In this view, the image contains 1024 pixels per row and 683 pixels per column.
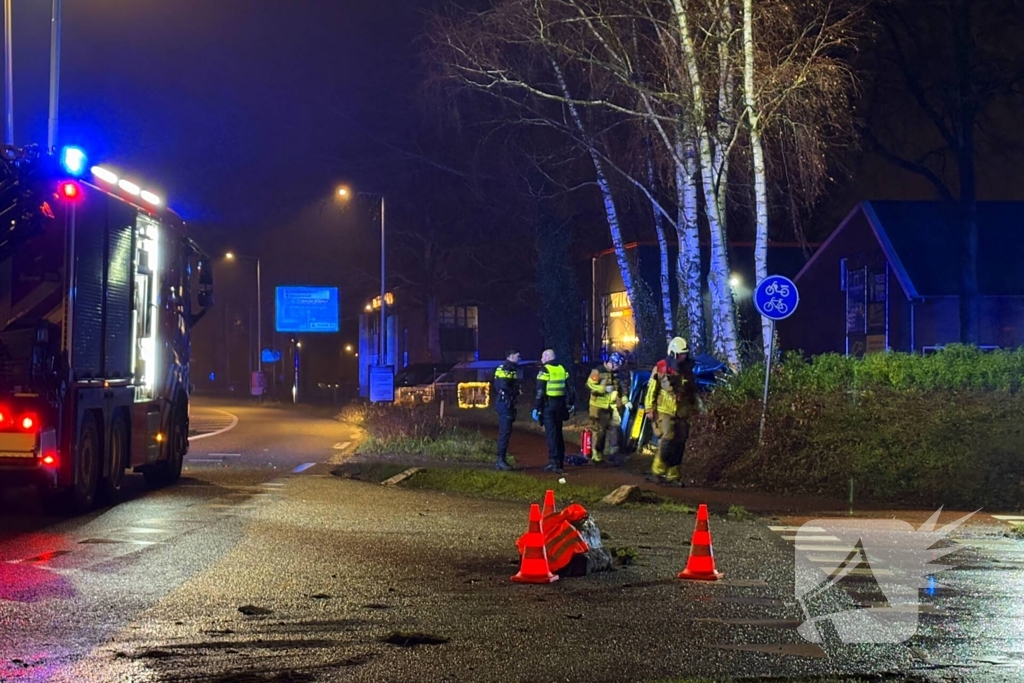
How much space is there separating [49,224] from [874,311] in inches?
1203

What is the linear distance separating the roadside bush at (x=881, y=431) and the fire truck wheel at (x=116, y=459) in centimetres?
769

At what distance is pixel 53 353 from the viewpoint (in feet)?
41.7

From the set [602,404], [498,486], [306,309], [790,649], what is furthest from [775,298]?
[306,309]

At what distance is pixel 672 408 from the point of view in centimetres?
1625

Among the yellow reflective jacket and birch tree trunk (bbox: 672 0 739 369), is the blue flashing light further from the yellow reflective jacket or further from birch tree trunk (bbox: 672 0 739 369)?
birch tree trunk (bbox: 672 0 739 369)

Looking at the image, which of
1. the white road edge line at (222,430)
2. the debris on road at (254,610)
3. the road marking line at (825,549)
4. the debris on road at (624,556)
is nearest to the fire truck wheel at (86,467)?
the debris on road at (254,610)

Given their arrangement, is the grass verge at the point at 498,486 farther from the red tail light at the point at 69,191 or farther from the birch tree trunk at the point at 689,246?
the birch tree trunk at the point at 689,246

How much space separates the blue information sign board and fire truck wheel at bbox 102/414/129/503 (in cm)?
3728

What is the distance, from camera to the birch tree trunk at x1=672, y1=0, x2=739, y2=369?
19875 millimetres

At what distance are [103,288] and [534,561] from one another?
23.0 ft

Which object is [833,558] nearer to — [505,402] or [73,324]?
[73,324]

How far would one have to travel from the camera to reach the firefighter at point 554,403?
1855cm

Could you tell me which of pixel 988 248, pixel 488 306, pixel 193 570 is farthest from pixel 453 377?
pixel 193 570

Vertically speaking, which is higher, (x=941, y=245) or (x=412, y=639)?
(x=941, y=245)
